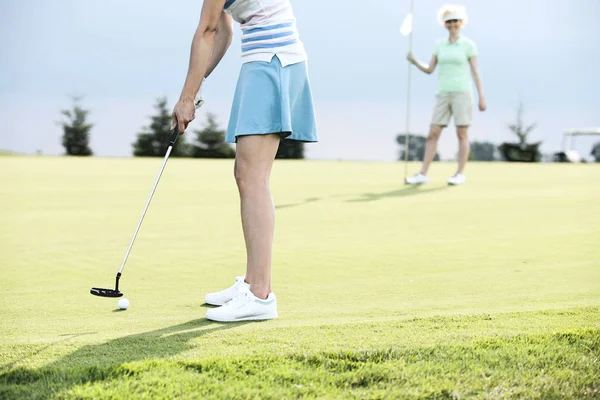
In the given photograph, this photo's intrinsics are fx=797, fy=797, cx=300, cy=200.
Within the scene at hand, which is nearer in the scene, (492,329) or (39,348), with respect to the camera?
(39,348)

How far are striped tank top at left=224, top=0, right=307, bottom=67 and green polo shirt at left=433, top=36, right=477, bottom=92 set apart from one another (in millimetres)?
7700

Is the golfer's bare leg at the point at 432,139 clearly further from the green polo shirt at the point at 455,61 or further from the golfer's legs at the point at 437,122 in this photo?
the green polo shirt at the point at 455,61

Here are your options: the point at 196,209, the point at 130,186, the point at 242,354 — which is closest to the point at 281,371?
the point at 242,354

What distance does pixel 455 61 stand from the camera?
11.0 metres

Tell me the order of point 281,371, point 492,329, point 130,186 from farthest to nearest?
point 130,186 < point 492,329 < point 281,371

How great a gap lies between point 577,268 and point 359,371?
9.11 feet

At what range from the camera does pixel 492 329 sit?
336cm

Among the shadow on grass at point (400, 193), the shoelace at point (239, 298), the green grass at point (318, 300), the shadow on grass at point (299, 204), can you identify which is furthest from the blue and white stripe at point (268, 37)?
the shadow on grass at point (400, 193)

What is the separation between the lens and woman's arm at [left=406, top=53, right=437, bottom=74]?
11164 mm

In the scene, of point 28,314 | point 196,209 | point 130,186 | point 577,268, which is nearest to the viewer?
point 28,314

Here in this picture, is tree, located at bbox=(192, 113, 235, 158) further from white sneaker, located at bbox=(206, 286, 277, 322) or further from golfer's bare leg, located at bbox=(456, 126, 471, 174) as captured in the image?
white sneaker, located at bbox=(206, 286, 277, 322)

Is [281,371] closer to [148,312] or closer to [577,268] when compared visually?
[148,312]

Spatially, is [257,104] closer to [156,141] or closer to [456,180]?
[456,180]

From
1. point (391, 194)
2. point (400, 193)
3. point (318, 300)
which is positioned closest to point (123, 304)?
point (318, 300)
